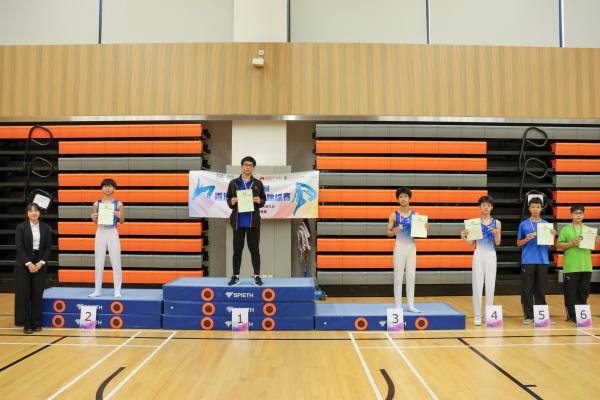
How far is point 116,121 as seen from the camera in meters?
7.70

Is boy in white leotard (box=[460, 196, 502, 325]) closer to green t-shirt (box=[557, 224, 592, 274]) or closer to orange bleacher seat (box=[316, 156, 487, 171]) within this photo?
green t-shirt (box=[557, 224, 592, 274])

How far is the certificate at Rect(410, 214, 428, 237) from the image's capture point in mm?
5059

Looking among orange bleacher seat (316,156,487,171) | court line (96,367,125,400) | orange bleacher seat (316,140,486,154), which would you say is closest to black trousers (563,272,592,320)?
orange bleacher seat (316,156,487,171)

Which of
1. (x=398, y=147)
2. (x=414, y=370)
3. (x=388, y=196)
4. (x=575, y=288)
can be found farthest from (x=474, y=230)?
(x=398, y=147)

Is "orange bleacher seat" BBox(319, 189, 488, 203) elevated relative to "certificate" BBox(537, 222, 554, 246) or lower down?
elevated

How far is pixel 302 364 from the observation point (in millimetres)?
3996

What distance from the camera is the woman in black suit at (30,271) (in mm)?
5125

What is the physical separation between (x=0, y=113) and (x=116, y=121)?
6.34 ft

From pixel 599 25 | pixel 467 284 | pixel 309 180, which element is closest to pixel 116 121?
pixel 309 180

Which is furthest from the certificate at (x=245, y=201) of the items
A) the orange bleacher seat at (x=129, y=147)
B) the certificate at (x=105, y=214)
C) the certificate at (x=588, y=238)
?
the certificate at (x=588, y=238)

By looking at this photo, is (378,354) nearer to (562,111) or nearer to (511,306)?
(511,306)

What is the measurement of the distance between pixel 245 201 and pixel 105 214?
5.66ft

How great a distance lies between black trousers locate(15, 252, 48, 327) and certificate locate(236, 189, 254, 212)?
7.80ft

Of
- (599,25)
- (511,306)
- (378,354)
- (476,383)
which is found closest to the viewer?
(476,383)
